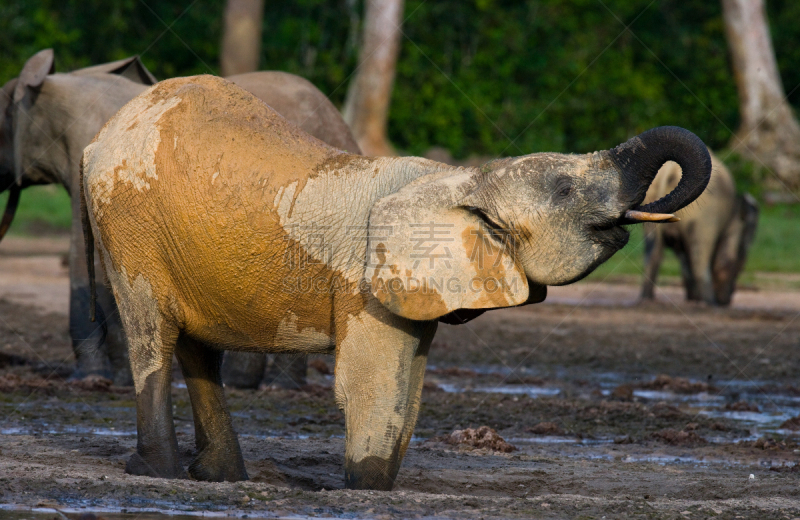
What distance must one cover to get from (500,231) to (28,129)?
17.8ft

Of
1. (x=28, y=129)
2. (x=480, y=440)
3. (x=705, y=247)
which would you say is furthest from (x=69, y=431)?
(x=705, y=247)

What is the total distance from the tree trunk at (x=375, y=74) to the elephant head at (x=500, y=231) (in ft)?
52.5

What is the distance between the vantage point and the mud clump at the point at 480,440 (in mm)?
6340

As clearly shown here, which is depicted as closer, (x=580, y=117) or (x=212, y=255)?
(x=212, y=255)

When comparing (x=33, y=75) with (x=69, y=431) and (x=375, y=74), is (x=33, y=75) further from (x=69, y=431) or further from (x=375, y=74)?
(x=375, y=74)

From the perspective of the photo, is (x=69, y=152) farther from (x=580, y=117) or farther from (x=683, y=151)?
(x=580, y=117)

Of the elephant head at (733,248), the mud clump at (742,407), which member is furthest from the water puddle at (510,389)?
the elephant head at (733,248)

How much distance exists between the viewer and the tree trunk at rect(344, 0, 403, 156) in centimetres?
2070

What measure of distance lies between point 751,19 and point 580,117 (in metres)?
4.26

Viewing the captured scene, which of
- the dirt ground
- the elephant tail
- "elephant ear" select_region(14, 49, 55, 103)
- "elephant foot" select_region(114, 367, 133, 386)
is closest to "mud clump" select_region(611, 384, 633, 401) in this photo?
the dirt ground

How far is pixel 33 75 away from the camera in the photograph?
872 centimetres

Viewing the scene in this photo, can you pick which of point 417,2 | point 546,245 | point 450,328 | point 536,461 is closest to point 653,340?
point 450,328

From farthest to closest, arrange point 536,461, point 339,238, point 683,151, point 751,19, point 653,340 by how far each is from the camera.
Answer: point 751,19 → point 653,340 → point 536,461 → point 339,238 → point 683,151

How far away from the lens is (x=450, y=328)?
38.9 feet
